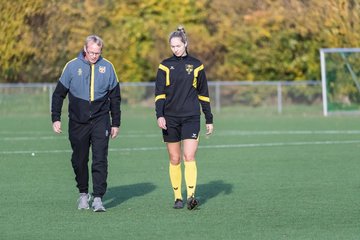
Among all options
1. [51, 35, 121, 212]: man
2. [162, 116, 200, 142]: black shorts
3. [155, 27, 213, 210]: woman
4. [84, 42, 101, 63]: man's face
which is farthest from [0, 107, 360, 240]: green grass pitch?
[84, 42, 101, 63]: man's face

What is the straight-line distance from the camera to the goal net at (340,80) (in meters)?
38.3

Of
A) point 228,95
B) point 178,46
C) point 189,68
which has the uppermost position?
point 178,46

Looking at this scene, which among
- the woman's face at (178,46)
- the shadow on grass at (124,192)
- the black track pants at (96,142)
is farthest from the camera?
the shadow on grass at (124,192)

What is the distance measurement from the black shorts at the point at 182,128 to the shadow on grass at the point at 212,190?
1048 mm

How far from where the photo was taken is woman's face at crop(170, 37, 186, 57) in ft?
41.9

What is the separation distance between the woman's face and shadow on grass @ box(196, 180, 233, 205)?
199 cm

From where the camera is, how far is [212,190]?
15266mm

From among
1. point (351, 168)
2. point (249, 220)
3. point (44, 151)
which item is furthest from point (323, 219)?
point (44, 151)

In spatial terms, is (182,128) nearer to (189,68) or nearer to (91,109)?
(189,68)

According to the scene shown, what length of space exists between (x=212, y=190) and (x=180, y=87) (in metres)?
2.59

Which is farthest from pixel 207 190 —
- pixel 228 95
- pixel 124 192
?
pixel 228 95

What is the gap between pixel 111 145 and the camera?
24578mm

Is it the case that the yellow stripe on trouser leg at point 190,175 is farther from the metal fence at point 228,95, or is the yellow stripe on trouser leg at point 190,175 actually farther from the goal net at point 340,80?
the metal fence at point 228,95

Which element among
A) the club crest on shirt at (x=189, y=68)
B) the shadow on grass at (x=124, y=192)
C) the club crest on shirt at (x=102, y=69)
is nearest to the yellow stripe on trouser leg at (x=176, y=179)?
the shadow on grass at (x=124, y=192)
